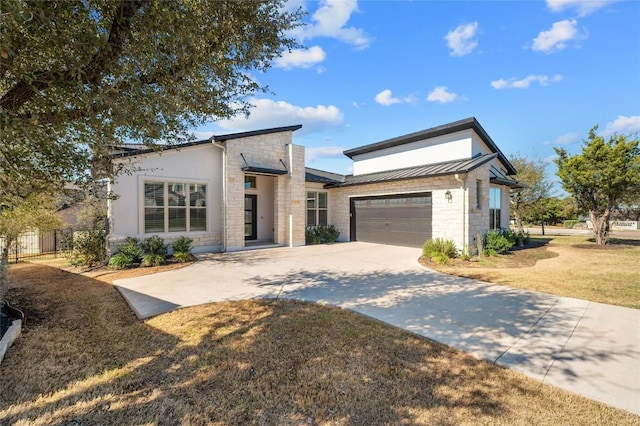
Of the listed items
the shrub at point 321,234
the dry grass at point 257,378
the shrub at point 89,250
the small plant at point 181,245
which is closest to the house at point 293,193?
the shrub at point 89,250

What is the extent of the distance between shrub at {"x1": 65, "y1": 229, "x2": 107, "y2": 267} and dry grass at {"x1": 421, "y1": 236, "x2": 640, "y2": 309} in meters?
11.4

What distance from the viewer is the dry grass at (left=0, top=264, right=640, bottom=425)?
2.67 m

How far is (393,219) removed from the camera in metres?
14.8

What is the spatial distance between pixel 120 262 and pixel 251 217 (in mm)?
6951

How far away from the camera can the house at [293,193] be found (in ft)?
37.1

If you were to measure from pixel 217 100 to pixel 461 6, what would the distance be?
8241 millimetres

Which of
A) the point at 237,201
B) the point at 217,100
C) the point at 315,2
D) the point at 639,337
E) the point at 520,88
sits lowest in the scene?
the point at 639,337

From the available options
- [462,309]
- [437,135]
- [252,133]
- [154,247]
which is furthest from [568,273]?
[154,247]

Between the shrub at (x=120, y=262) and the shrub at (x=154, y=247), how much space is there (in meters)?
0.74

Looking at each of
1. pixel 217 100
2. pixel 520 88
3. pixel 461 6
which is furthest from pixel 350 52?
pixel 520 88

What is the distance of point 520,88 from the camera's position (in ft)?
45.6

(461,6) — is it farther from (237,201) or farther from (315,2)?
(237,201)

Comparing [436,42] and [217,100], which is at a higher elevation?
[436,42]

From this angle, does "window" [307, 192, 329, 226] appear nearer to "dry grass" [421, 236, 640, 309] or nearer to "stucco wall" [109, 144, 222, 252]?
"stucco wall" [109, 144, 222, 252]
